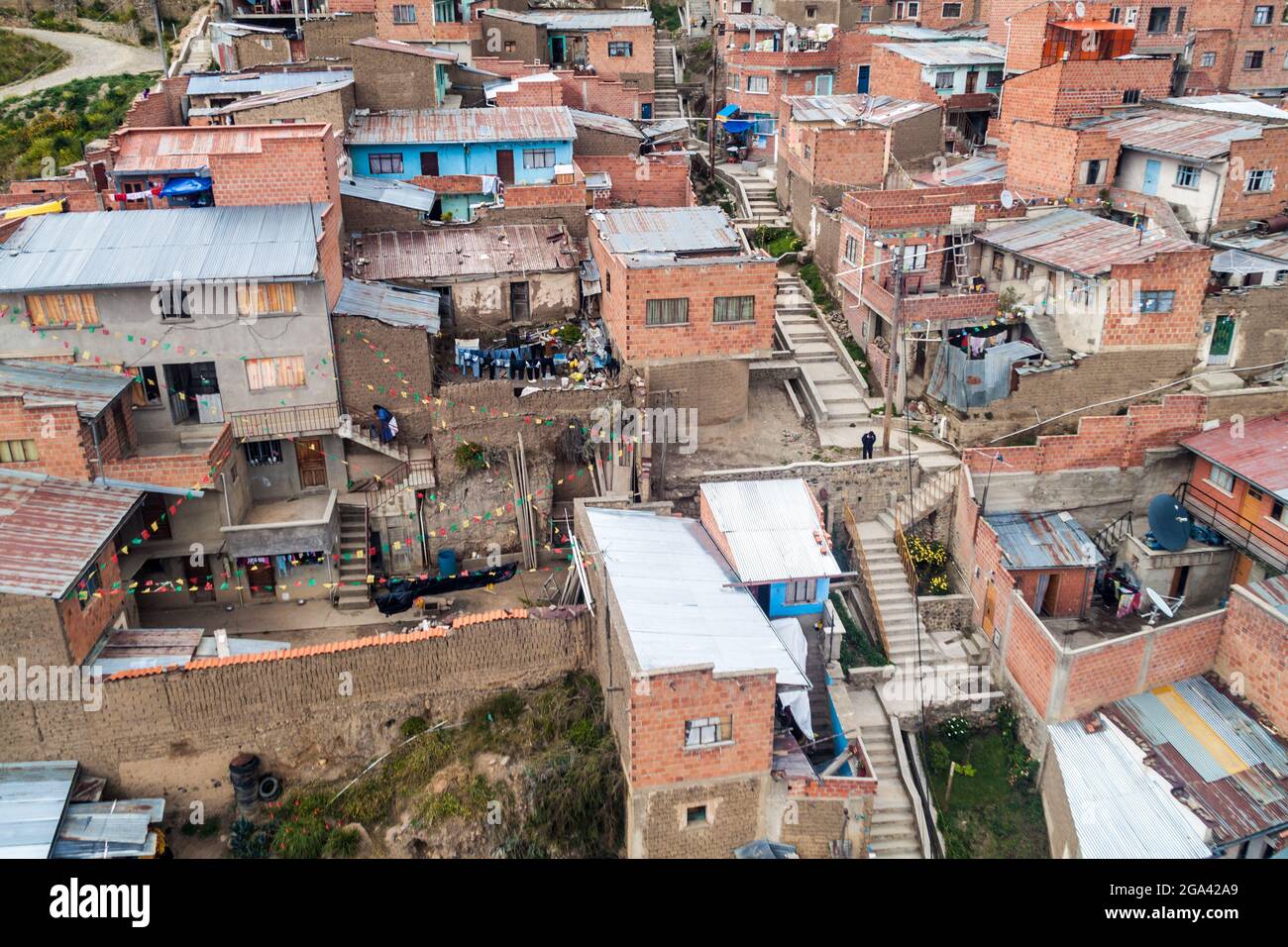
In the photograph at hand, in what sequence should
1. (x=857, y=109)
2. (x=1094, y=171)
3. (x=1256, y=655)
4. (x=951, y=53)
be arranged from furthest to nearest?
1. (x=951, y=53)
2. (x=857, y=109)
3. (x=1094, y=171)
4. (x=1256, y=655)

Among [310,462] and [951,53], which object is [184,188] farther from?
[951,53]

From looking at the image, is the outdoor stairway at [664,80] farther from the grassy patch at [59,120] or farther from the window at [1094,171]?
the grassy patch at [59,120]

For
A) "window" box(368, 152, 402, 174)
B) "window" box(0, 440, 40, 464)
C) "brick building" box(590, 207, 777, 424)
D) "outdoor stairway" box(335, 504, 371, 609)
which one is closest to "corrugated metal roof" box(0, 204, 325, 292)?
"window" box(0, 440, 40, 464)

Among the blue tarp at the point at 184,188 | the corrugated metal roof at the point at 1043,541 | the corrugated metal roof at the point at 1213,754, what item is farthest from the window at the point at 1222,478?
the blue tarp at the point at 184,188

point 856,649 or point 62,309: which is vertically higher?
point 62,309

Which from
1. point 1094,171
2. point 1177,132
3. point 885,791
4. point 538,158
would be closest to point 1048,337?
point 1094,171

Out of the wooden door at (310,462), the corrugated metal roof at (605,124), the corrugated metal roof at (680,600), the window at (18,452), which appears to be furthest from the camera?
the corrugated metal roof at (605,124)

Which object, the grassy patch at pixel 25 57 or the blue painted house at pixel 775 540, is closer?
the blue painted house at pixel 775 540
